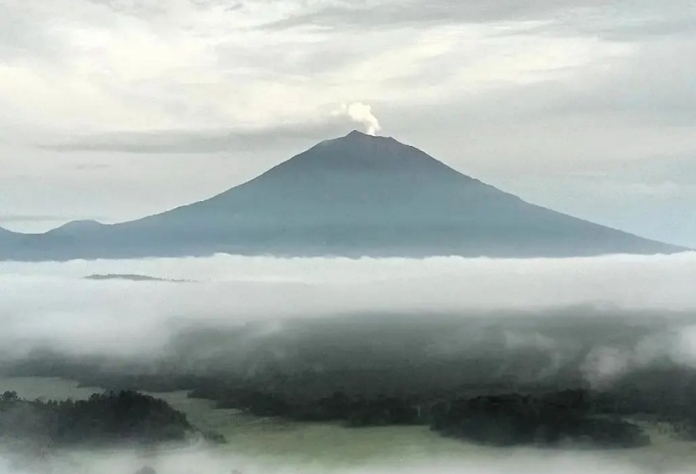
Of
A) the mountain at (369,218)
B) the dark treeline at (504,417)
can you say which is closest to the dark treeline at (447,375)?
the dark treeline at (504,417)

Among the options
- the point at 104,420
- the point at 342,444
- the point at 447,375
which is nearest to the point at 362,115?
the point at 447,375

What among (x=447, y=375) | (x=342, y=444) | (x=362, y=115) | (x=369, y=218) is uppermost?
(x=362, y=115)

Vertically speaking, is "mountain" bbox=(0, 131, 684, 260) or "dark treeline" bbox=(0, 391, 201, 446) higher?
"mountain" bbox=(0, 131, 684, 260)

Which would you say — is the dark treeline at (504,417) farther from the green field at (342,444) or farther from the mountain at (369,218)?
the mountain at (369,218)

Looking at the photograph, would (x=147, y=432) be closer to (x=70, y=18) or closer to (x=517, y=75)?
(x=70, y=18)

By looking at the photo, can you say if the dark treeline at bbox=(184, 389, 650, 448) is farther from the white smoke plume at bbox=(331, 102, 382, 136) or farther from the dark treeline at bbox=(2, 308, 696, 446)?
the white smoke plume at bbox=(331, 102, 382, 136)

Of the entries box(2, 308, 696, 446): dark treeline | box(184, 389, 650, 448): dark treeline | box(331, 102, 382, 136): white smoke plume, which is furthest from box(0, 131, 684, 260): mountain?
box(184, 389, 650, 448): dark treeline

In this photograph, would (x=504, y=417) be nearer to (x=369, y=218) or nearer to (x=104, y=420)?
(x=369, y=218)
